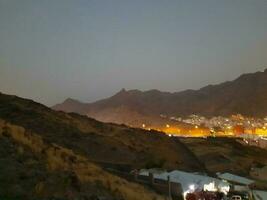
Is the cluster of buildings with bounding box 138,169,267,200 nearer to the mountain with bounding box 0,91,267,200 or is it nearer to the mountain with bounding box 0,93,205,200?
the mountain with bounding box 0,91,267,200

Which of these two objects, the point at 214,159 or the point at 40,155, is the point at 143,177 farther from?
the point at 214,159

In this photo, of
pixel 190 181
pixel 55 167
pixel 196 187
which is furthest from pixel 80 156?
pixel 55 167

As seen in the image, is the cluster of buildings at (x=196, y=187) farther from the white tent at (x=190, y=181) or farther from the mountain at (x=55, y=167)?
the mountain at (x=55, y=167)

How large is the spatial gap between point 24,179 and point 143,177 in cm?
1701

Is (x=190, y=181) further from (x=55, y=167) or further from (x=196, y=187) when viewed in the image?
(x=55, y=167)

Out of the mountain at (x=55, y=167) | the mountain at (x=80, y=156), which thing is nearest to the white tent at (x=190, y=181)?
the mountain at (x=80, y=156)

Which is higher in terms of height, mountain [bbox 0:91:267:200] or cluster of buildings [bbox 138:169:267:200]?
mountain [bbox 0:91:267:200]

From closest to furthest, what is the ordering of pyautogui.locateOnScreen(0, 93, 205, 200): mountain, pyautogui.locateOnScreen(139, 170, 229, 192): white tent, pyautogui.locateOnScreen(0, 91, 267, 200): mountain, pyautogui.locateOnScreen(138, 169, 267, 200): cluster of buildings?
pyautogui.locateOnScreen(0, 93, 205, 200): mountain < pyautogui.locateOnScreen(0, 91, 267, 200): mountain < pyautogui.locateOnScreen(138, 169, 267, 200): cluster of buildings < pyautogui.locateOnScreen(139, 170, 229, 192): white tent

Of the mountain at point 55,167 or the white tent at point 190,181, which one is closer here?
the mountain at point 55,167

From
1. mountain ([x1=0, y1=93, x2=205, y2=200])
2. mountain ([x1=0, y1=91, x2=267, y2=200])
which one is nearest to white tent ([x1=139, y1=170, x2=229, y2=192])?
mountain ([x1=0, y1=91, x2=267, y2=200])

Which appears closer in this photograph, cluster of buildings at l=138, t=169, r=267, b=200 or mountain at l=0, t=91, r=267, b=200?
mountain at l=0, t=91, r=267, b=200

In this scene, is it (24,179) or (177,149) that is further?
(177,149)

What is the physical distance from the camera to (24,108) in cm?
5222

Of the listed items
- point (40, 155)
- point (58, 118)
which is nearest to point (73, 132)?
point (58, 118)
